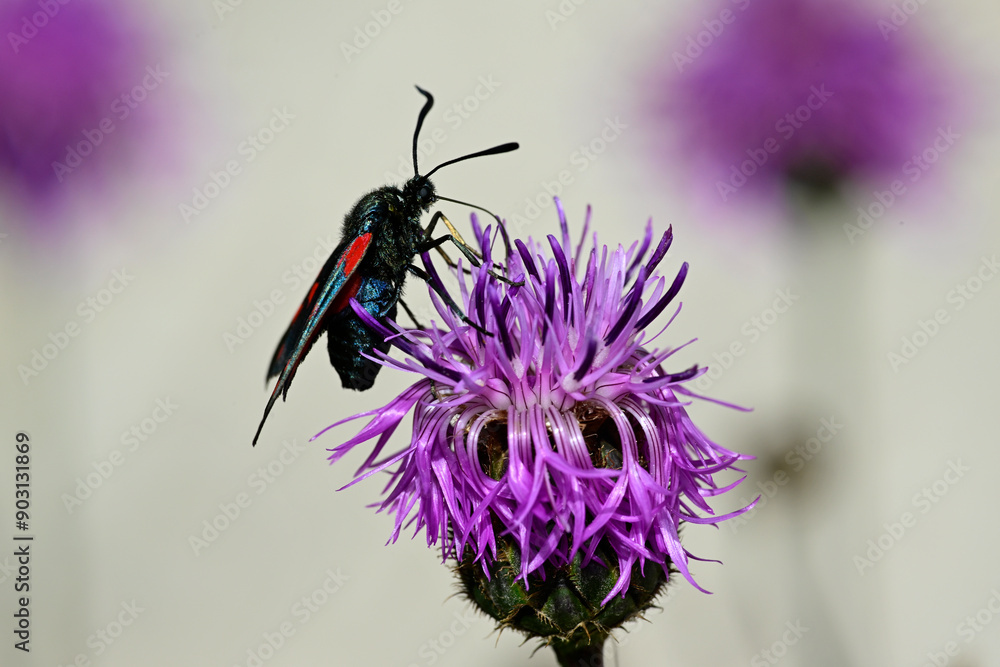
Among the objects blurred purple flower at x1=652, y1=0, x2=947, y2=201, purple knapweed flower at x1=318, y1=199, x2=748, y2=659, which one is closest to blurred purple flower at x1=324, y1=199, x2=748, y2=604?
purple knapweed flower at x1=318, y1=199, x2=748, y2=659

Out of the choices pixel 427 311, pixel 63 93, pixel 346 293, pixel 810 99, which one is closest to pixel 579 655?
pixel 346 293

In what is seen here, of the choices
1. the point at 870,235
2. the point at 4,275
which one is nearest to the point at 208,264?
the point at 4,275

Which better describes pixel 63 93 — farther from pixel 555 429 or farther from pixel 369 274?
pixel 555 429

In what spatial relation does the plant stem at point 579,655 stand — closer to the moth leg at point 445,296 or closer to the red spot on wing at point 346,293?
the moth leg at point 445,296

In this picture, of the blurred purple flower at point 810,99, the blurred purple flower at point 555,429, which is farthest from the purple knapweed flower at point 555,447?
the blurred purple flower at point 810,99

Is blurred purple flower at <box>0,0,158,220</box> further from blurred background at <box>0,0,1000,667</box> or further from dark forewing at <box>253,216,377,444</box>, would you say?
dark forewing at <box>253,216,377,444</box>
